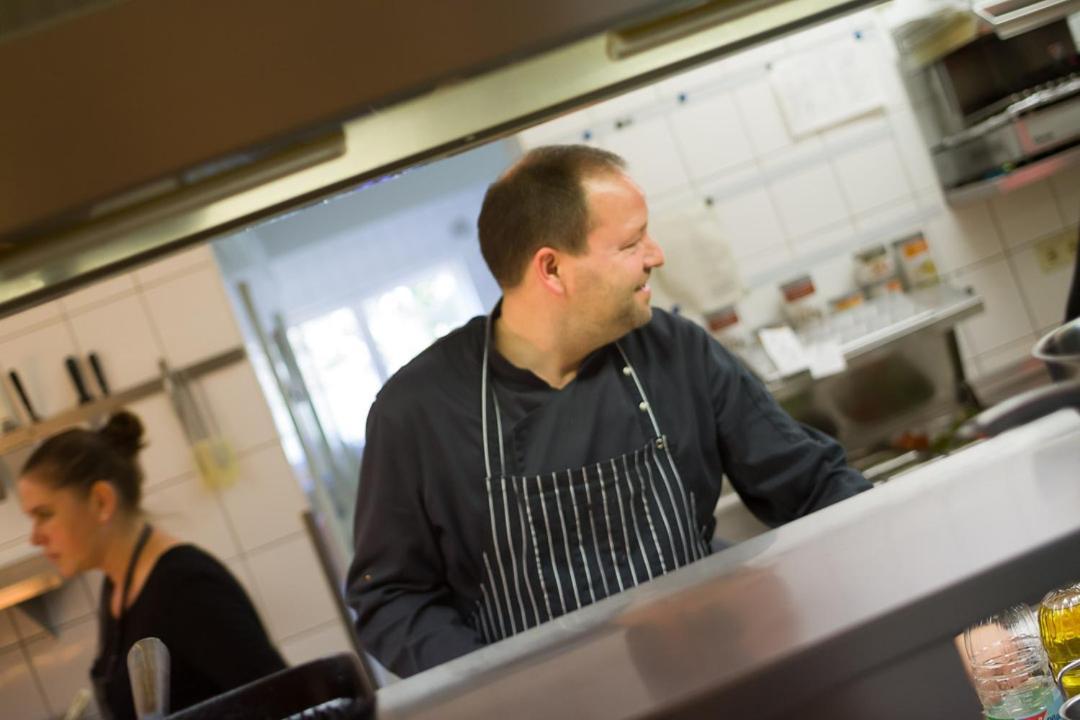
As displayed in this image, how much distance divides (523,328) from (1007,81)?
2.10 meters

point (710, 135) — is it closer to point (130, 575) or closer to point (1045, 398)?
point (1045, 398)

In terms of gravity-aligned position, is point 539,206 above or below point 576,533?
above

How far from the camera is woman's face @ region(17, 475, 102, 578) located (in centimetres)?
194

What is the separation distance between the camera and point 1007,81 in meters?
2.92

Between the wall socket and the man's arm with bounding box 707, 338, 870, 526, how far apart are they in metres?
2.09

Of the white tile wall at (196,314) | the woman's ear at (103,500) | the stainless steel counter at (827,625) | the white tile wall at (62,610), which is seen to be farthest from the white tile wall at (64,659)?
the stainless steel counter at (827,625)

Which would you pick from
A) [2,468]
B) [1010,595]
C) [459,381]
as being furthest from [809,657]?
[2,468]

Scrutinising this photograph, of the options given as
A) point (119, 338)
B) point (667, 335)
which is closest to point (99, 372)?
point (119, 338)

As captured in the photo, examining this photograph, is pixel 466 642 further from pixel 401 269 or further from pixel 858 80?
pixel 401 269

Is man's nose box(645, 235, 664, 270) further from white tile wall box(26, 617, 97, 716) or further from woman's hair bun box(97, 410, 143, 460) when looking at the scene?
white tile wall box(26, 617, 97, 716)

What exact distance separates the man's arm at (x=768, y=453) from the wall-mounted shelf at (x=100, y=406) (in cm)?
170

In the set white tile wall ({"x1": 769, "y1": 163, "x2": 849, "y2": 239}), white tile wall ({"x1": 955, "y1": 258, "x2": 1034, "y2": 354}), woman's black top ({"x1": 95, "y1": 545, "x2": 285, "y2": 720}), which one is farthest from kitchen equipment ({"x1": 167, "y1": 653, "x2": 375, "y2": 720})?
white tile wall ({"x1": 955, "y1": 258, "x2": 1034, "y2": 354})

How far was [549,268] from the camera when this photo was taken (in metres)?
1.47

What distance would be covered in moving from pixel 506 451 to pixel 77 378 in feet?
5.90
